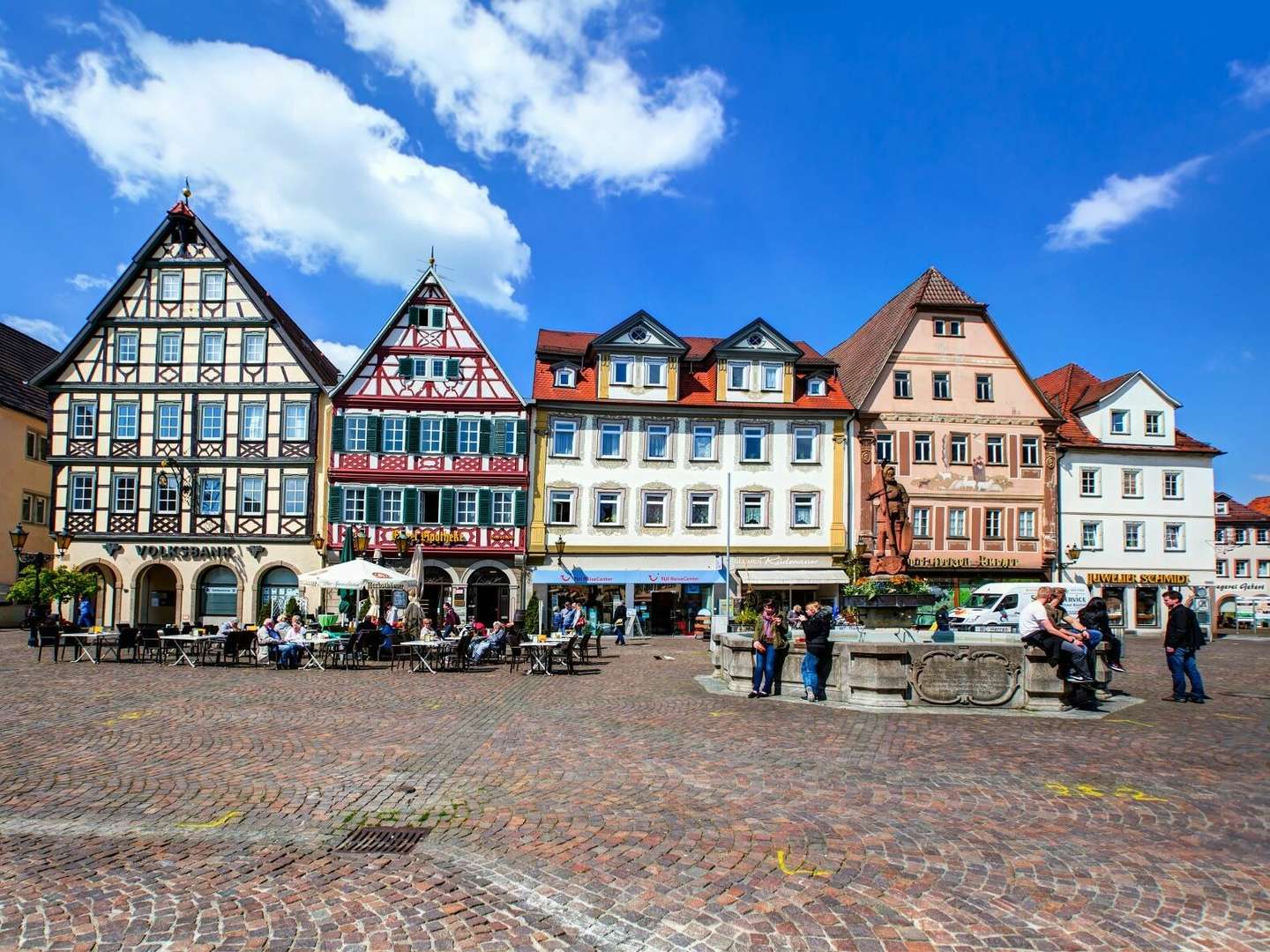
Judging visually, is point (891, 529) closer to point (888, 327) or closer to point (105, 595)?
point (888, 327)

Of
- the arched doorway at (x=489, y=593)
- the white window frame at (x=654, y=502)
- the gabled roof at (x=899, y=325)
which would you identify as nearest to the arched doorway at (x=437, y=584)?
the arched doorway at (x=489, y=593)

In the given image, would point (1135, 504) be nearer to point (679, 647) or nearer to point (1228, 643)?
point (1228, 643)

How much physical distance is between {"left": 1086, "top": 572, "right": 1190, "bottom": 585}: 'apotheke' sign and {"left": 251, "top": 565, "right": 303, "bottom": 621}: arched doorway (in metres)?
32.0

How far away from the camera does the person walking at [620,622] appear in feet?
99.7

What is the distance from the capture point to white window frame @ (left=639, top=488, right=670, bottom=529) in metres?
35.3

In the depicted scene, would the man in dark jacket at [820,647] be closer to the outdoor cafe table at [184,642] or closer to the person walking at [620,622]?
the outdoor cafe table at [184,642]

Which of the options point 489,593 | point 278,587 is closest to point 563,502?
point 489,593

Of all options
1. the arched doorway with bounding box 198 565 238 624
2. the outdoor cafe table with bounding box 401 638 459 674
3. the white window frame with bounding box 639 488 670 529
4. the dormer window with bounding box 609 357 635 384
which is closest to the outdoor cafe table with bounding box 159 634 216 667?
the outdoor cafe table with bounding box 401 638 459 674

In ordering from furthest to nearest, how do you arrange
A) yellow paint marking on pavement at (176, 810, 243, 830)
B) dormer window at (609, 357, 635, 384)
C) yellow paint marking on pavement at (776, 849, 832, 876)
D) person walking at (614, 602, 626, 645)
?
dormer window at (609, 357, 635, 384) → person walking at (614, 602, 626, 645) → yellow paint marking on pavement at (176, 810, 243, 830) → yellow paint marking on pavement at (776, 849, 832, 876)

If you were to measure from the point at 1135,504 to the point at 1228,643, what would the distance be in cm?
736

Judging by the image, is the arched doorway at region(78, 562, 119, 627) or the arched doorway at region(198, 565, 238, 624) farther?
the arched doorway at region(198, 565, 238, 624)

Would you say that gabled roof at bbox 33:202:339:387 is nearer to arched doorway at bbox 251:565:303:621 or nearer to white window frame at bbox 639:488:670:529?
arched doorway at bbox 251:565:303:621

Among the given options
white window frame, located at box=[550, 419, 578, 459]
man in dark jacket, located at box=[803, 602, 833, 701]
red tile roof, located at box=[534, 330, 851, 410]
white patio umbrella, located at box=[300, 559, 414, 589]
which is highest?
red tile roof, located at box=[534, 330, 851, 410]

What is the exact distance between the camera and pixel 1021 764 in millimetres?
8820
